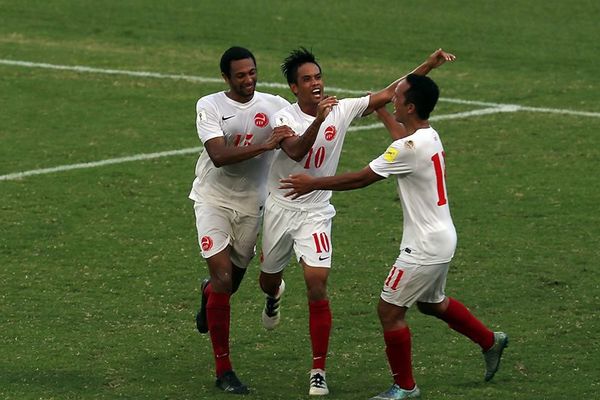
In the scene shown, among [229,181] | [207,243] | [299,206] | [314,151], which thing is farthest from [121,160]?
[314,151]

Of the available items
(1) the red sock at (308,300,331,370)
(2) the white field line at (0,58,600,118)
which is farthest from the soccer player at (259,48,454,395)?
(2) the white field line at (0,58,600,118)

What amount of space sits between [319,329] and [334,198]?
18.5 ft

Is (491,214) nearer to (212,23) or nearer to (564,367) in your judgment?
(564,367)

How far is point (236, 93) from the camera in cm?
1095

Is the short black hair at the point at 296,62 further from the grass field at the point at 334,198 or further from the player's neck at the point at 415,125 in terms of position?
the grass field at the point at 334,198

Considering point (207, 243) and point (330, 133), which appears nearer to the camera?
point (330, 133)

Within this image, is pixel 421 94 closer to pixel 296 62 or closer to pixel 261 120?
pixel 296 62

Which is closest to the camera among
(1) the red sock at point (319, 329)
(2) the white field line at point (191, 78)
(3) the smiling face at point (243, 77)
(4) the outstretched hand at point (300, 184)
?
(4) the outstretched hand at point (300, 184)

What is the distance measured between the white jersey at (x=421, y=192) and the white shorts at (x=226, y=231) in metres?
1.53

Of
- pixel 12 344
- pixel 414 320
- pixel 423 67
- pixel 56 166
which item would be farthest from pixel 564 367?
pixel 56 166

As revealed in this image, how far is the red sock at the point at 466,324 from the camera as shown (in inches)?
410

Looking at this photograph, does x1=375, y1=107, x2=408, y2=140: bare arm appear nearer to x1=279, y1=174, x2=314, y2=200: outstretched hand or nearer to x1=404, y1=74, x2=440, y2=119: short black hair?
x1=404, y1=74, x2=440, y2=119: short black hair

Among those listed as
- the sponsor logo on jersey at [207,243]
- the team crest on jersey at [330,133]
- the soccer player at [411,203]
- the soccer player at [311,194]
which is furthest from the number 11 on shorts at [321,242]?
the sponsor logo on jersey at [207,243]

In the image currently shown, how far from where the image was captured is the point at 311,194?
418 inches
